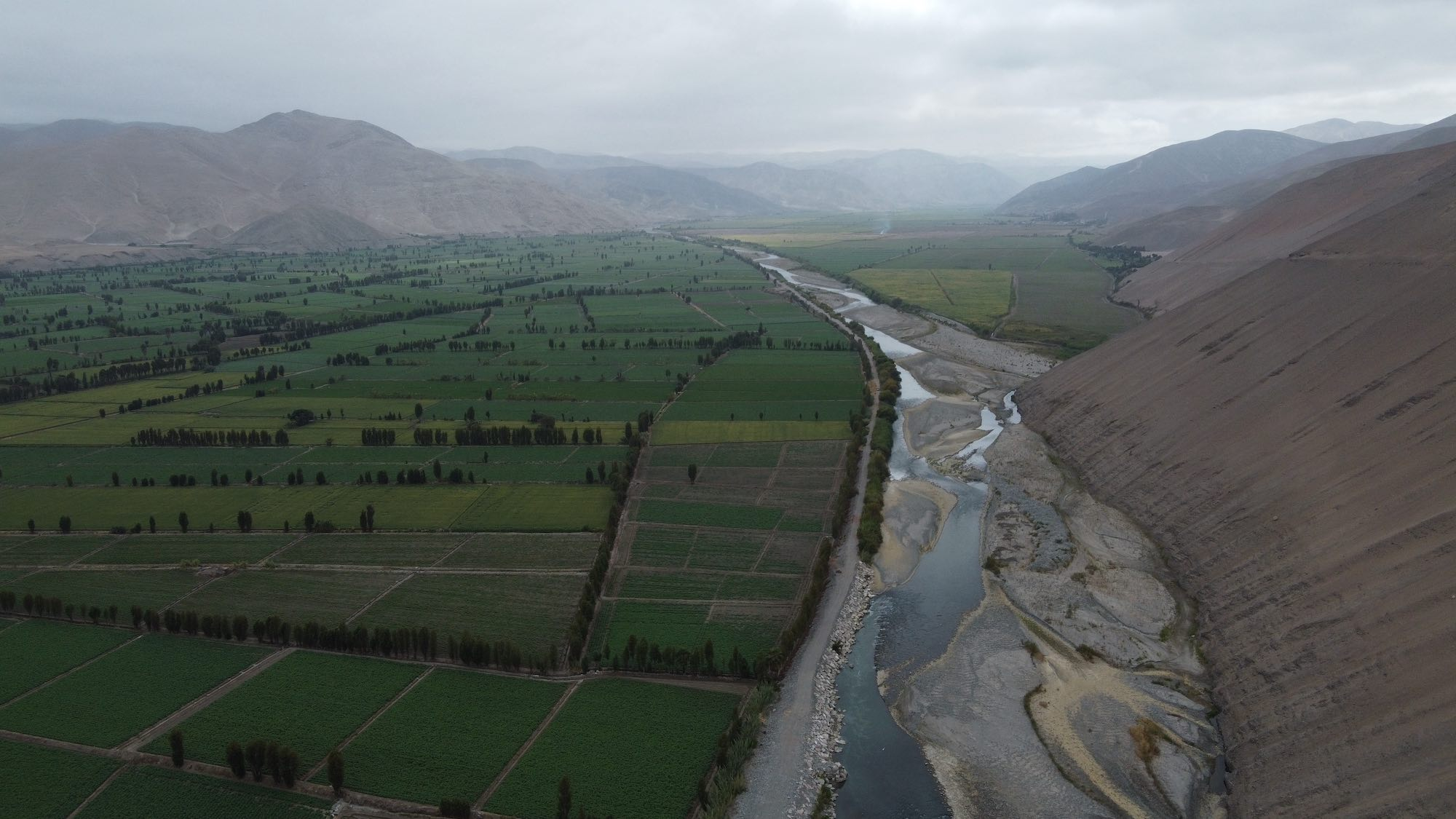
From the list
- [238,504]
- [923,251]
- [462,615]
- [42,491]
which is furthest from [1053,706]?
[923,251]

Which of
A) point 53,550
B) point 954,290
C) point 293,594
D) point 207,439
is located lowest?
point 293,594

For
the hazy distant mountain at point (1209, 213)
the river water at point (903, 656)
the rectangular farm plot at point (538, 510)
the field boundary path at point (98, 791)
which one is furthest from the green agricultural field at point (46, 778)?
the hazy distant mountain at point (1209, 213)

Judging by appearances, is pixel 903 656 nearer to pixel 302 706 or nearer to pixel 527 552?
pixel 527 552

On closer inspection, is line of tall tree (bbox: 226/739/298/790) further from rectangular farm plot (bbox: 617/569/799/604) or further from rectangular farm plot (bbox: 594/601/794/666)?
rectangular farm plot (bbox: 617/569/799/604)

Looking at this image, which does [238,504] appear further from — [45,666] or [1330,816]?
[1330,816]

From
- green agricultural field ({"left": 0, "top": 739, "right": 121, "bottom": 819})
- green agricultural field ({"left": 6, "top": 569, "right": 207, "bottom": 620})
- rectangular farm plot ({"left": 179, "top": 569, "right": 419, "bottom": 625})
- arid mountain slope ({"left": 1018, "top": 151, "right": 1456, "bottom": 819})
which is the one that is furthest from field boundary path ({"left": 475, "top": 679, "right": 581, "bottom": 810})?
arid mountain slope ({"left": 1018, "top": 151, "right": 1456, "bottom": 819})

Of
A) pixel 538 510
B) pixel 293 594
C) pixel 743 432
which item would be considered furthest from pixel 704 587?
pixel 743 432

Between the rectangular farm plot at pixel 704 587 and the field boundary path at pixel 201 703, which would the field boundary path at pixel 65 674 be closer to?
the field boundary path at pixel 201 703
